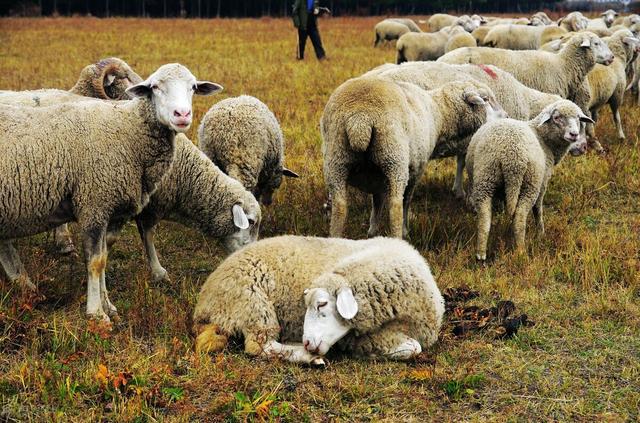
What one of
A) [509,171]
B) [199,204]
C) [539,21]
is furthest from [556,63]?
[539,21]

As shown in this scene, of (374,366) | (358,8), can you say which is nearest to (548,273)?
(374,366)

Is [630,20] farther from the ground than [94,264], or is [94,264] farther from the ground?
[630,20]

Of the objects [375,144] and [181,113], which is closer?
[181,113]

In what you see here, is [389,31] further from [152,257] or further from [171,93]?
[171,93]

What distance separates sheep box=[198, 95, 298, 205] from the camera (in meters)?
6.78

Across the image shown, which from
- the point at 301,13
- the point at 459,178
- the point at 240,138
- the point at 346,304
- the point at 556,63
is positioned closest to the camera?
the point at 346,304

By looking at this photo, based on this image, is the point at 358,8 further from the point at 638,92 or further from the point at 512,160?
the point at 512,160

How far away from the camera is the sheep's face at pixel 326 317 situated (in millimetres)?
4363

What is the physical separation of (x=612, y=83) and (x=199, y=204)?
7034 millimetres

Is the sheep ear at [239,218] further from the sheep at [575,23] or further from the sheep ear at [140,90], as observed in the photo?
the sheep at [575,23]

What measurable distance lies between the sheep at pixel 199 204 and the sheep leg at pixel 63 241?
31.1 inches

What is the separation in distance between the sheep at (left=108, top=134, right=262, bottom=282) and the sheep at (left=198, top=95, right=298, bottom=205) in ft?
1.87

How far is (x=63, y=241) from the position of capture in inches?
257

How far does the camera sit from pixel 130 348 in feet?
14.7
